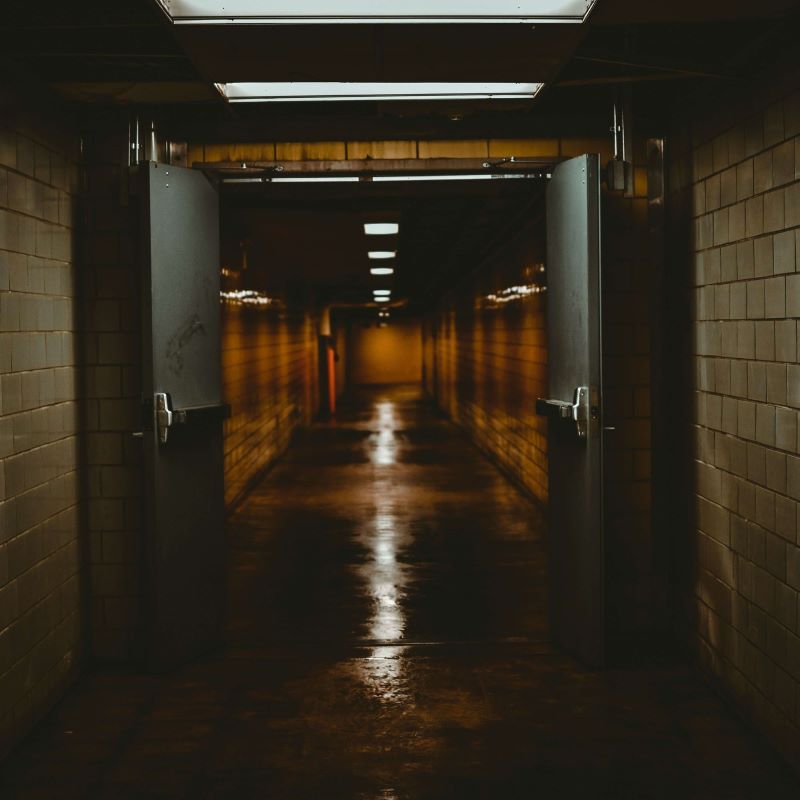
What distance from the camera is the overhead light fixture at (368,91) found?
11.8ft

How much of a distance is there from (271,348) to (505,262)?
3.21 m

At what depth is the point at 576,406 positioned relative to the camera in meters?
3.84

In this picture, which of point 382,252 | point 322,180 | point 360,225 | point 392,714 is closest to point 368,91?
point 322,180

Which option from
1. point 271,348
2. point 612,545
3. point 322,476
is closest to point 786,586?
point 612,545

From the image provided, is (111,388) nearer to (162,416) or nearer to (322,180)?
(162,416)

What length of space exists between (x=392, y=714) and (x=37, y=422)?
1832 mm

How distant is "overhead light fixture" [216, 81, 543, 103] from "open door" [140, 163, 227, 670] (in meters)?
0.50

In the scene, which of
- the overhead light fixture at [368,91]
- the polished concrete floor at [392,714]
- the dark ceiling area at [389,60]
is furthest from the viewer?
the overhead light fixture at [368,91]

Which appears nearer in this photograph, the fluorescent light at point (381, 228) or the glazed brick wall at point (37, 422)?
the glazed brick wall at point (37, 422)

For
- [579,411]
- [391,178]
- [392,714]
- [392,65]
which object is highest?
[392,65]

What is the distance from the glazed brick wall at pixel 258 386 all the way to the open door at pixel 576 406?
10.6 feet

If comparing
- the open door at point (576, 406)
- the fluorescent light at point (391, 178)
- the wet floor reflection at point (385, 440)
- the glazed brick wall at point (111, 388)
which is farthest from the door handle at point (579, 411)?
the wet floor reflection at point (385, 440)

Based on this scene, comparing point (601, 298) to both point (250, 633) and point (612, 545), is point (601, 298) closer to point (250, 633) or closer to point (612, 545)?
point (612, 545)

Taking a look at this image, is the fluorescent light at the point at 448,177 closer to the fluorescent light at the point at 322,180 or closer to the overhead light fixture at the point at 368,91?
the fluorescent light at the point at 322,180
